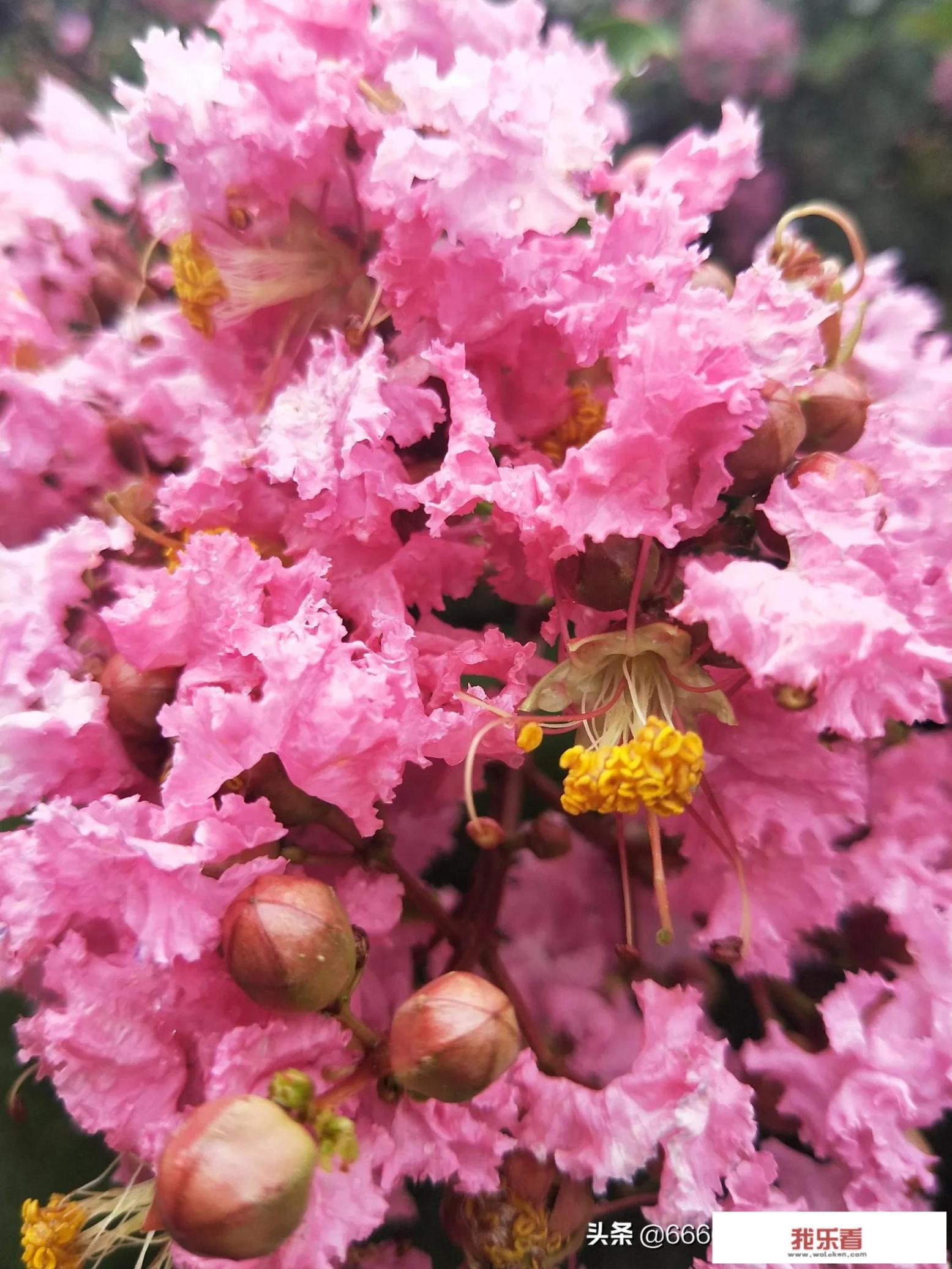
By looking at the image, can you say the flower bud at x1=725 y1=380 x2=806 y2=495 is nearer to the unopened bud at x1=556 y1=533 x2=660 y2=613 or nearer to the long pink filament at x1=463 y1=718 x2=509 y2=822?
the unopened bud at x1=556 y1=533 x2=660 y2=613

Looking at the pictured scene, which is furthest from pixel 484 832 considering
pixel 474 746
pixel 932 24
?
pixel 932 24

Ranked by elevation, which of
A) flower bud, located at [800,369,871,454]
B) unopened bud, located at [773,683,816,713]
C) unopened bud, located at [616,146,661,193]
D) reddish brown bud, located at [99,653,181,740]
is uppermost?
unopened bud, located at [616,146,661,193]

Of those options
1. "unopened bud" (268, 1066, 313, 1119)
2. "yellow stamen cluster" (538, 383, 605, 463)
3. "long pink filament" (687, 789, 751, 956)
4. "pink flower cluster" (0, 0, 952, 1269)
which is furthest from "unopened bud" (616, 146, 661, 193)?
"unopened bud" (268, 1066, 313, 1119)

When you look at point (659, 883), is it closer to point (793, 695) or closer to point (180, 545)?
point (793, 695)

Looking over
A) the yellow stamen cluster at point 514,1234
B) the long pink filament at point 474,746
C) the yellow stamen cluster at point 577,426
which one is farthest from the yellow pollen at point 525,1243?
the yellow stamen cluster at point 577,426

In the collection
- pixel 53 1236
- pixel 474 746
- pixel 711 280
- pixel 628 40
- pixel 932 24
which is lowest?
pixel 53 1236

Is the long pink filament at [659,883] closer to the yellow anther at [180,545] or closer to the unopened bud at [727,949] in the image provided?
the unopened bud at [727,949]
